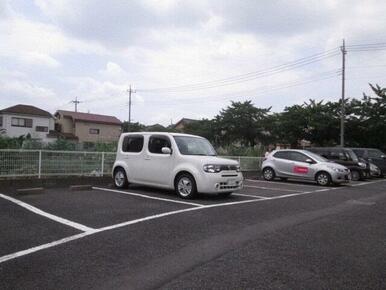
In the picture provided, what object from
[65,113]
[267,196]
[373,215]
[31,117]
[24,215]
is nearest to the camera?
[24,215]

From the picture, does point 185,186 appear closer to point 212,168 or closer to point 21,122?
point 212,168

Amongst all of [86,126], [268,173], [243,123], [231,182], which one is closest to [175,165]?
[231,182]

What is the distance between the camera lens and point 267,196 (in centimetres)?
1230

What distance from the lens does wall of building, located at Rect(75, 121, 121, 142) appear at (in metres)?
58.1

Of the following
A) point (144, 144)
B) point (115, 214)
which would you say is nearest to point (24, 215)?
point (115, 214)

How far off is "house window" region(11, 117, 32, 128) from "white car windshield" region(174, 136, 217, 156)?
4244cm

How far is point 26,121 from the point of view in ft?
165

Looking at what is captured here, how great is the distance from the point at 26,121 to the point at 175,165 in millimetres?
43725

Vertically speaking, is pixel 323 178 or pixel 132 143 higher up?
pixel 132 143

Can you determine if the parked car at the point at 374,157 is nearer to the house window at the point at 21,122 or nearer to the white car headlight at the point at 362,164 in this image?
the white car headlight at the point at 362,164

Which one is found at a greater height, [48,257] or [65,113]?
[65,113]

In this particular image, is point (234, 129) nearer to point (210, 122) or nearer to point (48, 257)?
point (210, 122)

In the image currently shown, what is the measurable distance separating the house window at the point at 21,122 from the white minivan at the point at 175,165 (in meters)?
40.6

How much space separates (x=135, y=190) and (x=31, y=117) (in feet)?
138
